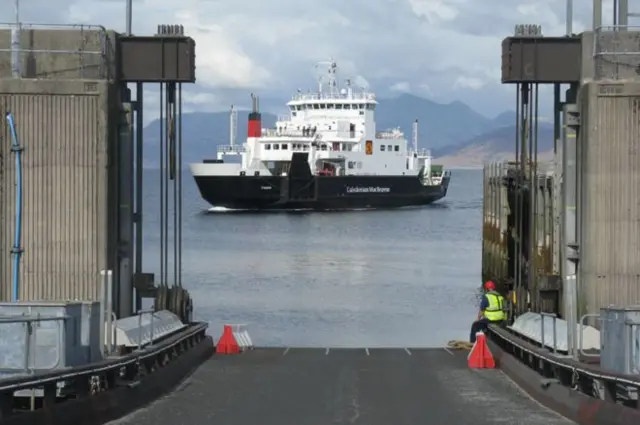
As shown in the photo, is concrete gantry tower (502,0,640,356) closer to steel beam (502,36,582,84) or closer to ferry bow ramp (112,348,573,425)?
steel beam (502,36,582,84)

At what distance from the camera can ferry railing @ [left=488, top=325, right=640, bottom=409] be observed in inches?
502

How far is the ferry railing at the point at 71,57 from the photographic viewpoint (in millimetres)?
21969

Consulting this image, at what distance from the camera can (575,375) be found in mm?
14609

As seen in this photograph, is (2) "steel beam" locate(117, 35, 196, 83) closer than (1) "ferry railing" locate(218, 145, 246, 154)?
Yes

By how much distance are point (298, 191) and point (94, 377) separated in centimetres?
9936

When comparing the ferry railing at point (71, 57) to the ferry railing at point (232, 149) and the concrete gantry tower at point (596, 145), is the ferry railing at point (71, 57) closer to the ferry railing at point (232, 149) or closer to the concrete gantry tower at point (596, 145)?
the concrete gantry tower at point (596, 145)

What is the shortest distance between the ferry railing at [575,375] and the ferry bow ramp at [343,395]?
0.41 meters

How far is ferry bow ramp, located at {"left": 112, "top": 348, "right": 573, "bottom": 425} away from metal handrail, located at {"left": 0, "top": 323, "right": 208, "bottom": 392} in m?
0.60

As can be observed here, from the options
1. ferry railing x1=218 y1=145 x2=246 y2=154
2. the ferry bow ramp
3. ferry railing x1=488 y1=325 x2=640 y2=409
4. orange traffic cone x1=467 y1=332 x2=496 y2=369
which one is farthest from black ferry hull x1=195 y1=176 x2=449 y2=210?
ferry railing x1=488 y1=325 x2=640 y2=409

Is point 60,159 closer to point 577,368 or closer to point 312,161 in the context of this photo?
point 577,368

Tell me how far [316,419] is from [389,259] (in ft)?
198

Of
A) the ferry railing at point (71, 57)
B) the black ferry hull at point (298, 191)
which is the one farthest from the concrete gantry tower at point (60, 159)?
the black ferry hull at point (298, 191)

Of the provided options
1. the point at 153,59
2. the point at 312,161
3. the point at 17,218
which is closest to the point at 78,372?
the point at 17,218

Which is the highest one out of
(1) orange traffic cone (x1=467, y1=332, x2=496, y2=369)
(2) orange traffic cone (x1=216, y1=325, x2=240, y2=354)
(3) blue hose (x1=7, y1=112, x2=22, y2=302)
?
(3) blue hose (x1=7, y1=112, x2=22, y2=302)
